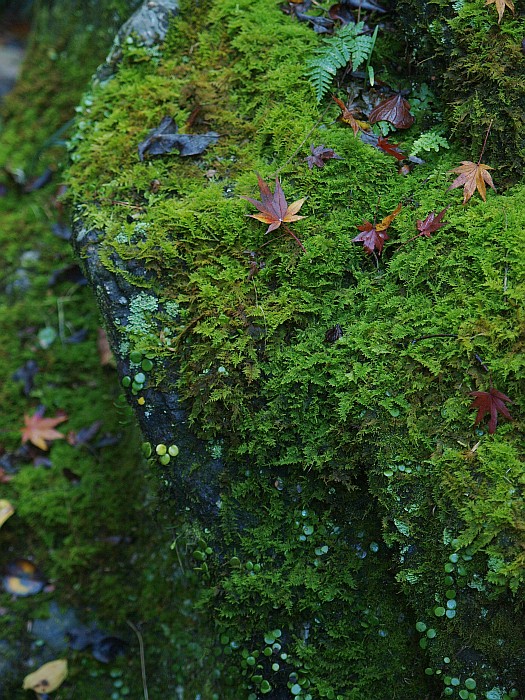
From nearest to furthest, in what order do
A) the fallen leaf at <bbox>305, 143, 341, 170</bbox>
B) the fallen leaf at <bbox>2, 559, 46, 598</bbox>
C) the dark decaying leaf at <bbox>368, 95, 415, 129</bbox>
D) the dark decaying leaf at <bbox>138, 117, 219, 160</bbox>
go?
the fallen leaf at <bbox>305, 143, 341, 170</bbox> → the dark decaying leaf at <bbox>368, 95, 415, 129</bbox> → the dark decaying leaf at <bbox>138, 117, 219, 160</bbox> → the fallen leaf at <bbox>2, 559, 46, 598</bbox>

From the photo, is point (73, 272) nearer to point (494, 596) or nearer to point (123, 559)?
point (123, 559)

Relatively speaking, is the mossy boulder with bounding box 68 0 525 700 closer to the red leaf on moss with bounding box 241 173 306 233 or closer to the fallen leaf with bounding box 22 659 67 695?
the red leaf on moss with bounding box 241 173 306 233

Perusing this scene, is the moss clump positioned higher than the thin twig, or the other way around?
the moss clump

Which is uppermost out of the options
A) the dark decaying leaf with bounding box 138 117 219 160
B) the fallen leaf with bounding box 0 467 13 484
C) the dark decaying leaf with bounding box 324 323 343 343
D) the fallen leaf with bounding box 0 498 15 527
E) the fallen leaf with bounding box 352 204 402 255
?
the dark decaying leaf with bounding box 138 117 219 160

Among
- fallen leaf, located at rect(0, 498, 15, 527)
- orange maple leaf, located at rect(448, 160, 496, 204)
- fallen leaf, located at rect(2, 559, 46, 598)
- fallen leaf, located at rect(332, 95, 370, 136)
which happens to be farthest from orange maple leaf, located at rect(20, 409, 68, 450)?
orange maple leaf, located at rect(448, 160, 496, 204)

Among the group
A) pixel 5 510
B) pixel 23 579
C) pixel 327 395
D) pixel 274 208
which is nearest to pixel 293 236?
pixel 274 208

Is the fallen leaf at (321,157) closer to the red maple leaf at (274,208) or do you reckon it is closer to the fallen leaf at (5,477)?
the red maple leaf at (274,208)

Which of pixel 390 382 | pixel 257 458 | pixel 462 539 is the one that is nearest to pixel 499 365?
pixel 390 382
